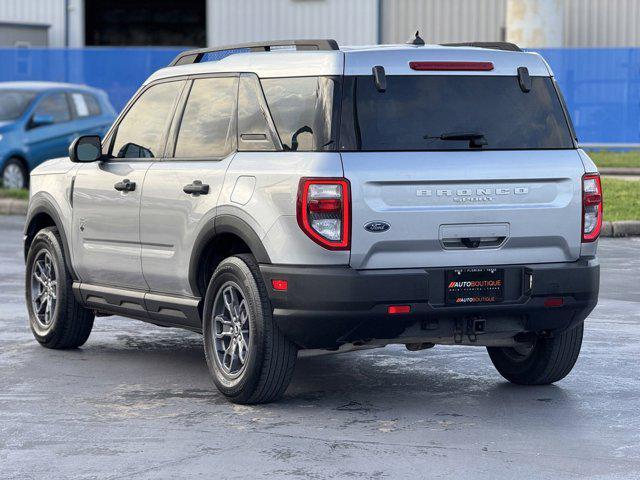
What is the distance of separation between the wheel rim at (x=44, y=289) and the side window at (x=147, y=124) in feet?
3.42

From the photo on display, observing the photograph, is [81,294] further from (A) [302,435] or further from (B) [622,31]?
(B) [622,31]

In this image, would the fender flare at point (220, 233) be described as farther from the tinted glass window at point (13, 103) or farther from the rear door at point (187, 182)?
the tinted glass window at point (13, 103)

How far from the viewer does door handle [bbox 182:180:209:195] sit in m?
7.77

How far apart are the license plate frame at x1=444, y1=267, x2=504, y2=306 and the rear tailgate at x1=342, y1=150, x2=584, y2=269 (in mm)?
45

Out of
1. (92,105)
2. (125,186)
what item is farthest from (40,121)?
(125,186)

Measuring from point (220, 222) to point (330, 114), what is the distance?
868 millimetres

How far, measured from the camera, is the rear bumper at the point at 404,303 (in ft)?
23.1

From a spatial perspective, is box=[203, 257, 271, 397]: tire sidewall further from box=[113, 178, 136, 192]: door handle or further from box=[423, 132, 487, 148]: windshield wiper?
box=[423, 132, 487, 148]: windshield wiper

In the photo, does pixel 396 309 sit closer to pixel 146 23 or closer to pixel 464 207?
pixel 464 207

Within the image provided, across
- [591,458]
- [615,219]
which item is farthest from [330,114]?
[615,219]

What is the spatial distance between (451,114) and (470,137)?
0.15 metres

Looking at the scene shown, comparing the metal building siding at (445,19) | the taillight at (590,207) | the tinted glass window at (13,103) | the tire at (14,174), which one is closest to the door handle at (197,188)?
the taillight at (590,207)

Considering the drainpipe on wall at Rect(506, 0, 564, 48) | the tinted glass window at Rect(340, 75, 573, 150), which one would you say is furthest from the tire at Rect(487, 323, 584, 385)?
the drainpipe on wall at Rect(506, 0, 564, 48)

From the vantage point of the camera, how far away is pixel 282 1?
127 ft
